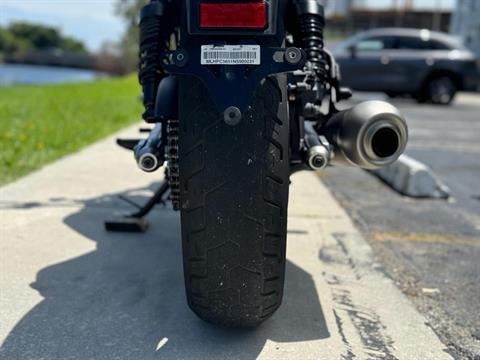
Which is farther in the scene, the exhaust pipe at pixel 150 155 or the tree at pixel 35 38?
the tree at pixel 35 38

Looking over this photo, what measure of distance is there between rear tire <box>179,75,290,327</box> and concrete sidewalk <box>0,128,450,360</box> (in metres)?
0.26

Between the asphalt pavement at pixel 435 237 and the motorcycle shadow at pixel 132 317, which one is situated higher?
the motorcycle shadow at pixel 132 317

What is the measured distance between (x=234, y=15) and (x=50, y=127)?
5.97 m

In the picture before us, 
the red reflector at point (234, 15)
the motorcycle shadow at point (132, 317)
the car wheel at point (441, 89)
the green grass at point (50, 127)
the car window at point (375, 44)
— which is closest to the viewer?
the red reflector at point (234, 15)

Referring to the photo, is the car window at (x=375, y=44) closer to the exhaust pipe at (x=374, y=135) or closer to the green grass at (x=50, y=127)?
the green grass at (x=50, y=127)

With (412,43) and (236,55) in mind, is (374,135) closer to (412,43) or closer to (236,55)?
(236,55)

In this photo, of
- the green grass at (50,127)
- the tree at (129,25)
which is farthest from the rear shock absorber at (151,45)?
the tree at (129,25)

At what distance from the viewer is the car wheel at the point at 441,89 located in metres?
14.7

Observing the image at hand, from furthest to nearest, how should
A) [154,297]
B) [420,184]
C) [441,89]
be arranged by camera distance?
[441,89], [420,184], [154,297]

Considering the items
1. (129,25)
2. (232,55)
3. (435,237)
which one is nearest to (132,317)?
(232,55)

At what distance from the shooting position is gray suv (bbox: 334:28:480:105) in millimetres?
14016

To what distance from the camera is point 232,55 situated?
1.97m

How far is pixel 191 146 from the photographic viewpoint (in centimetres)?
201

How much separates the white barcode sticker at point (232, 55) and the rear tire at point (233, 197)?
0.35 feet
